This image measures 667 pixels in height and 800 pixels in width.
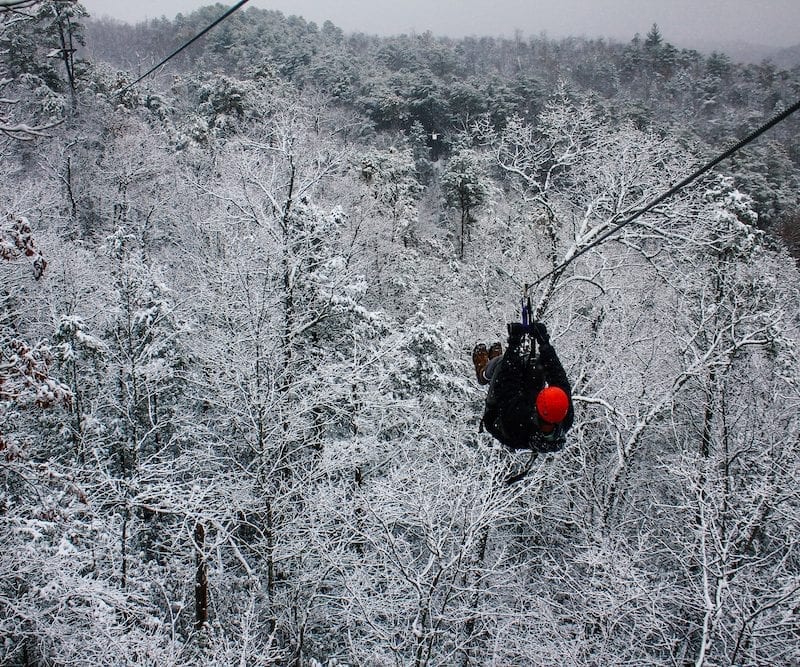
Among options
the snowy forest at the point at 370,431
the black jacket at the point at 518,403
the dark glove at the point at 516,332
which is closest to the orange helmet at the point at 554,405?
the black jacket at the point at 518,403

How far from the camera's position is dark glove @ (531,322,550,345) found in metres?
4.62

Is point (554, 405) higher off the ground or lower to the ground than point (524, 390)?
higher

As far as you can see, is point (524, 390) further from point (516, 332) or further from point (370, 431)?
point (370, 431)

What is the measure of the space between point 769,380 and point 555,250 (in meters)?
9.94

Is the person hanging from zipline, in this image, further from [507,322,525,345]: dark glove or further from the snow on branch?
the snow on branch

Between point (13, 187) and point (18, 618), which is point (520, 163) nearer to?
point (18, 618)

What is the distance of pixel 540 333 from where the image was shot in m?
4.67

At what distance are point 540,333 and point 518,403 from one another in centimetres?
66

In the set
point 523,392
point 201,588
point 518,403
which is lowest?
point 201,588

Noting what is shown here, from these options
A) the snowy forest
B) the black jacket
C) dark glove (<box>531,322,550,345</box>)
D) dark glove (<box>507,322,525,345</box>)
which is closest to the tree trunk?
the snowy forest

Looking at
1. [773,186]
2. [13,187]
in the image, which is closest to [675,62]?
[773,186]

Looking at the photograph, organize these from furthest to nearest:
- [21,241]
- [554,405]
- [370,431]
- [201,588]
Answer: [370,431], [201,588], [21,241], [554,405]

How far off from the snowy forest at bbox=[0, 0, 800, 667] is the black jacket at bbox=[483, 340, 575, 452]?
13.2 ft

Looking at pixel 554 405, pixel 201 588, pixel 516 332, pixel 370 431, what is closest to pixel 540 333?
pixel 516 332
